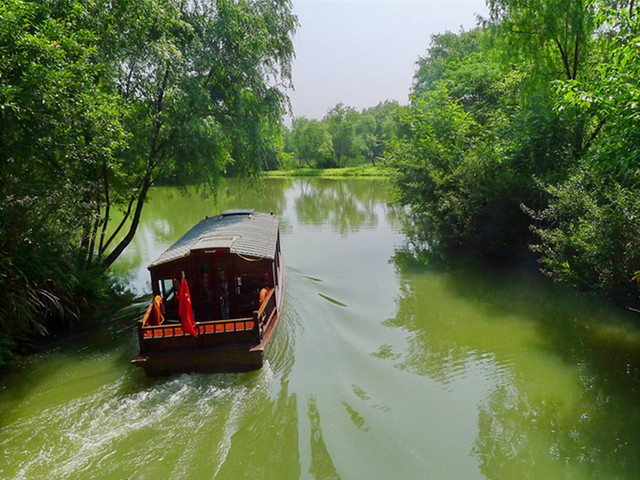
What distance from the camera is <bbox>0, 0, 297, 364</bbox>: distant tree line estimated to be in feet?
25.5

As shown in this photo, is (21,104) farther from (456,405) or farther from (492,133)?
(492,133)

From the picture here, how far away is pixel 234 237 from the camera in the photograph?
10227 mm

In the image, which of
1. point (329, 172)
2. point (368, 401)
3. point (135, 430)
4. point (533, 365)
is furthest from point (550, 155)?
point (329, 172)

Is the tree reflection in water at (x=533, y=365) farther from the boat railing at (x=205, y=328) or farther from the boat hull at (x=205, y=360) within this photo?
the boat railing at (x=205, y=328)

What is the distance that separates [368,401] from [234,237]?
5048mm

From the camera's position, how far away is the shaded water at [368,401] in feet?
19.1

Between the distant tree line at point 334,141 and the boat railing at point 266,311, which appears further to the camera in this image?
the distant tree line at point 334,141

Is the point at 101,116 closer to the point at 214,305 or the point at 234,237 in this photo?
the point at 234,237

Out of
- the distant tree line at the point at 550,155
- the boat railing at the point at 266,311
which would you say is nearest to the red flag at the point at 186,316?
the boat railing at the point at 266,311

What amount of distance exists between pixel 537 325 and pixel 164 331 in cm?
841

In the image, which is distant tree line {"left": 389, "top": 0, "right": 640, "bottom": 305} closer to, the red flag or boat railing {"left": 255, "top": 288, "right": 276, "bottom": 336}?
boat railing {"left": 255, "top": 288, "right": 276, "bottom": 336}

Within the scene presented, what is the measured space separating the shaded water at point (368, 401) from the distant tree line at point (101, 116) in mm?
1917

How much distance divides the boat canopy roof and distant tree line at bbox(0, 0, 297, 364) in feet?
4.66

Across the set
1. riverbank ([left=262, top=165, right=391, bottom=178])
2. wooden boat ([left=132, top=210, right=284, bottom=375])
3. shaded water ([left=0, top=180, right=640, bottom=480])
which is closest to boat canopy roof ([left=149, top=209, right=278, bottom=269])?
wooden boat ([left=132, top=210, right=284, bottom=375])
